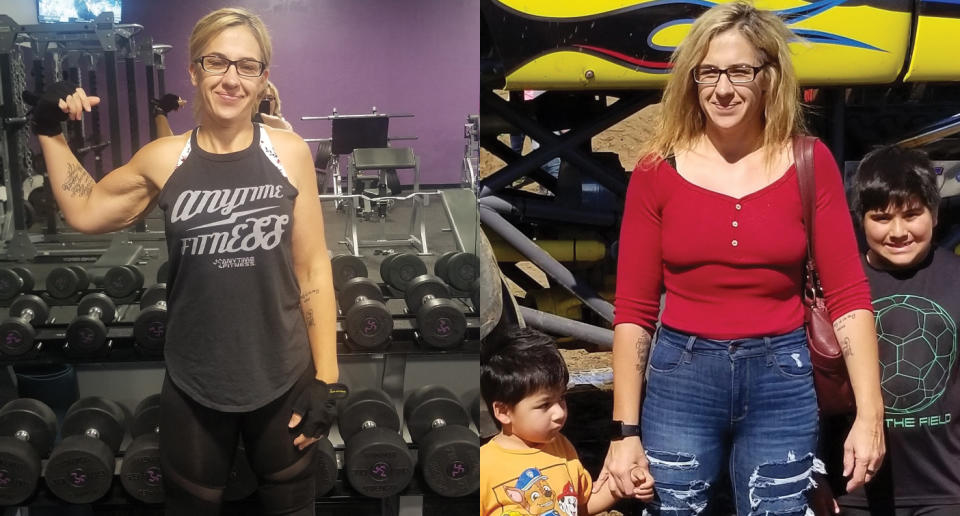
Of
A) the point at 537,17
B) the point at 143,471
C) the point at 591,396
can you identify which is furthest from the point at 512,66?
the point at 143,471

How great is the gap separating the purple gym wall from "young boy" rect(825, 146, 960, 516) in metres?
1.19

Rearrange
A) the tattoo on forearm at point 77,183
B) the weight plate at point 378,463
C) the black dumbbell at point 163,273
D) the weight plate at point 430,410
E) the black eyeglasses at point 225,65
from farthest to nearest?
the weight plate at point 430,410, the weight plate at point 378,463, the black dumbbell at point 163,273, the tattoo on forearm at point 77,183, the black eyeglasses at point 225,65

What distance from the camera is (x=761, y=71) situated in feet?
6.88

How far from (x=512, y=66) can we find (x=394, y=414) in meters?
1.16

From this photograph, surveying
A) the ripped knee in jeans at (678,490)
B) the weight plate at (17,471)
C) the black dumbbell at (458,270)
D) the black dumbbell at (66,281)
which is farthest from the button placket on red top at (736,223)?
the weight plate at (17,471)

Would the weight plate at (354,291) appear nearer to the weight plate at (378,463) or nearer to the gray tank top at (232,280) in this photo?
the gray tank top at (232,280)

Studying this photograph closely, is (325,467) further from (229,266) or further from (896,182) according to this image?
(896,182)

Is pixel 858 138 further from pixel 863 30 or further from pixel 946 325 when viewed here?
pixel 946 325

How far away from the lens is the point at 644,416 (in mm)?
2270

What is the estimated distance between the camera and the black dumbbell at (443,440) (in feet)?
9.47

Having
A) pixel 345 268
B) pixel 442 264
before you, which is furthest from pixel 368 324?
pixel 442 264

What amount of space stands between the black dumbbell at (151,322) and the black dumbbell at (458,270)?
33.0 inches

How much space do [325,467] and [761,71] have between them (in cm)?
172

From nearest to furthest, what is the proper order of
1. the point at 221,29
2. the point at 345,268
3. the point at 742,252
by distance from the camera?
the point at 742,252, the point at 221,29, the point at 345,268
